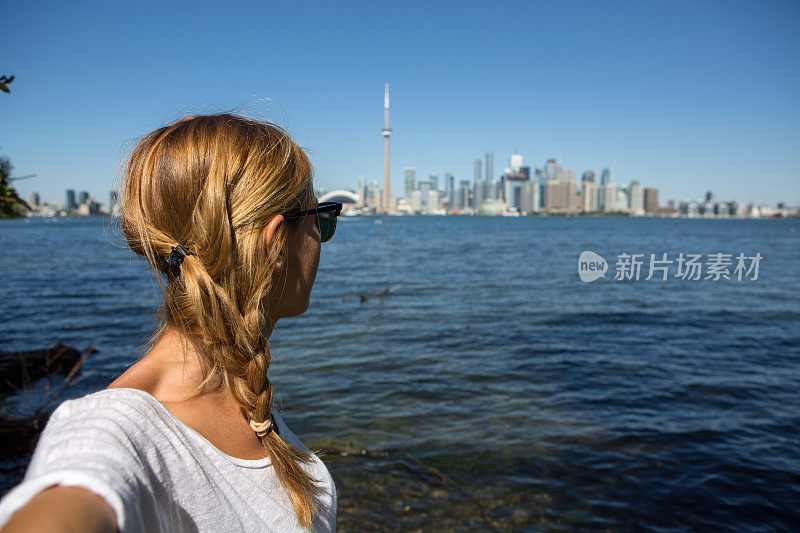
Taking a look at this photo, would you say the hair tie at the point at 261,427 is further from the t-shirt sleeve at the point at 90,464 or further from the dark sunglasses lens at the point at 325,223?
the dark sunglasses lens at the point at 325,223

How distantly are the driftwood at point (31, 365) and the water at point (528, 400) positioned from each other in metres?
0.50

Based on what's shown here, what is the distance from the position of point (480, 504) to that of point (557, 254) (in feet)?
122

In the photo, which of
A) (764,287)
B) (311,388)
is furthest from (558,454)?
(764,287)

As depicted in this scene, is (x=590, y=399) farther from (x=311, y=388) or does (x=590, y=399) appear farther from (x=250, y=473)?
(x=250, y=473)

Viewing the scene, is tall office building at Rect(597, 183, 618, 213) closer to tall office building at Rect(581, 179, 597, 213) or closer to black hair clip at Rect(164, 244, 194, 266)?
tall office building at Rect(581, 179, 597, 213)

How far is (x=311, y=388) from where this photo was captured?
345 inches

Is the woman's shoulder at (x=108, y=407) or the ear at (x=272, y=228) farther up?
the ear at (x=272, y=228)

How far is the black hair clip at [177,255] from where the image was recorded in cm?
120

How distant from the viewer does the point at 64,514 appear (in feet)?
2.21

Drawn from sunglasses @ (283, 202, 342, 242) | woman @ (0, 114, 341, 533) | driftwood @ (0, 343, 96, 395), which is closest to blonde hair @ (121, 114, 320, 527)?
woman @ (0, 114, 341, 533)

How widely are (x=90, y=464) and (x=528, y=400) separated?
8364 millimetres

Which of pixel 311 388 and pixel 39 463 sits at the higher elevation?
pixel 39 463

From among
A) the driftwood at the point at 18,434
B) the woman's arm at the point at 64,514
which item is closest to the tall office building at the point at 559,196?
the driftwood at the point at 18,434

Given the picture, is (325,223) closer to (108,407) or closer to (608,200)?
(108,407)
